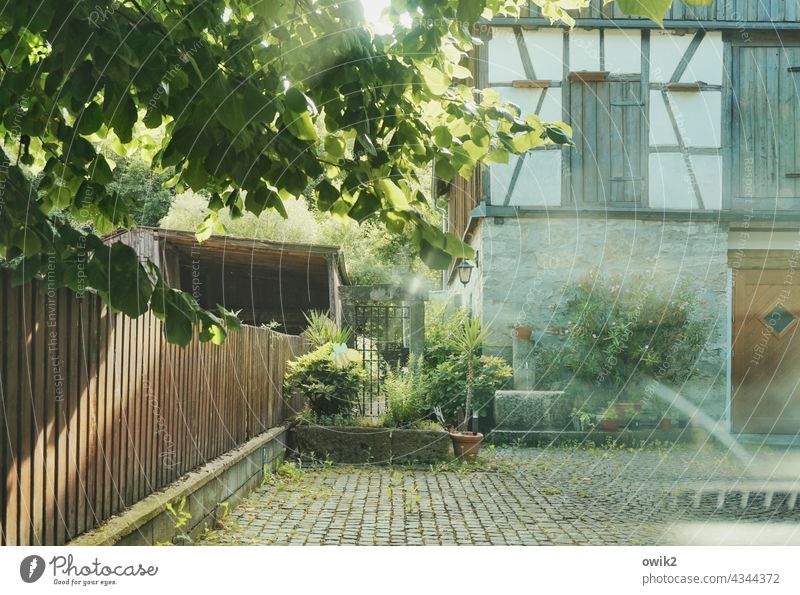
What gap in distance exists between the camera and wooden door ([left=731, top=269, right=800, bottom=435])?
34.0 feet

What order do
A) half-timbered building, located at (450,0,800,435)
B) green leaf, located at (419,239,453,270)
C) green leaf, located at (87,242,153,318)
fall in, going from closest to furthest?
1. green leaf, located at (87,242,153,318)
2. green leaf, located at (419,239,453,270)
3. half-timbered building, located at (450,0,800,435)

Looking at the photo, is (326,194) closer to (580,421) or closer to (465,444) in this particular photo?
(465,444)

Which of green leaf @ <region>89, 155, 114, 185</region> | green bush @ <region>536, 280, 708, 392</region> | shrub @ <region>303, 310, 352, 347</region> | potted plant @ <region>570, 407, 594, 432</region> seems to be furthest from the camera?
green bush @ <region>536, 280, 708, 392</region>

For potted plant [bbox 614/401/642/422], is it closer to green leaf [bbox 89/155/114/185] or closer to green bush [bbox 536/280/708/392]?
green bush [bbox 536/280/708/392]

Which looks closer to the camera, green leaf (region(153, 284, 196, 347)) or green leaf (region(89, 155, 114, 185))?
green leaf (region(153, 284, 196, 347))

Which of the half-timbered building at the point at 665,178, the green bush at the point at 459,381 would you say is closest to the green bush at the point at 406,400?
the green bush at the point at 459,381

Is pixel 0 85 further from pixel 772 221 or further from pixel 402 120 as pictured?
pixel 772 221

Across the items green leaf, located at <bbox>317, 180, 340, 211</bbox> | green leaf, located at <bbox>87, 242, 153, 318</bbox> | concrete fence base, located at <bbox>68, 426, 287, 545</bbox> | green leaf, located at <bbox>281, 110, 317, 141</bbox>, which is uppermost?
green leaf, located at <bbox>281, 110, 317, 141</bbox>

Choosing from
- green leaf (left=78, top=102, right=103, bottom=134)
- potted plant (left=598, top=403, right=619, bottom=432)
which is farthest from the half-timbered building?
green leaf (left=78, top=102, right=103, bottom=134)

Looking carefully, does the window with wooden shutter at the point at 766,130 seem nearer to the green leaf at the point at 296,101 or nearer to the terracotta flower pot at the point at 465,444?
the terracotta flower pot at the point at 465,444

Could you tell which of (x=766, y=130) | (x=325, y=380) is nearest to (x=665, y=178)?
(x=766, y=130)

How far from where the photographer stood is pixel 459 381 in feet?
30.6

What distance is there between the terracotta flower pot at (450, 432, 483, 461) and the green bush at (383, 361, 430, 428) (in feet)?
1.83

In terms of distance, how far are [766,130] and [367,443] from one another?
6.62 m
